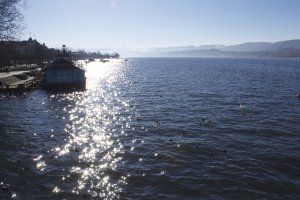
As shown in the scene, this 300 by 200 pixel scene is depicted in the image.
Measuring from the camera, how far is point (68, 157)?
76.8ft

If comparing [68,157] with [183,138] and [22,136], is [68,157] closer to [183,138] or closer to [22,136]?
[22,136]

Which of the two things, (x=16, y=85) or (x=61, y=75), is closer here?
(x=16, y=85)

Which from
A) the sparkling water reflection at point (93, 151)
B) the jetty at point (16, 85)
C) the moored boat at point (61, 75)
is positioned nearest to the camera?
the sparkling water reflection at point (93, 151)

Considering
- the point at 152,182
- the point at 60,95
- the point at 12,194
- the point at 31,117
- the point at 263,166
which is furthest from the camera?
the point at 60,95

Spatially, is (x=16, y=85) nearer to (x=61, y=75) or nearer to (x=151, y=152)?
(x=61, y=75)

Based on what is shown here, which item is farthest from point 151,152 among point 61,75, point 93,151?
point 61,75

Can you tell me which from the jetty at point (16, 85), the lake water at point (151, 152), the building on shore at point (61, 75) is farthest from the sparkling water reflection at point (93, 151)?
the building on shore at point (61, 75)

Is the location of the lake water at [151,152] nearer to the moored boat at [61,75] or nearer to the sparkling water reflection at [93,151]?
the sparkling water reflection at [93,151]

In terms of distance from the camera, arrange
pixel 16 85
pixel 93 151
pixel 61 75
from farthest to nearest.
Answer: pixel 61 75 < pixel 16 85 < pixel 93 151

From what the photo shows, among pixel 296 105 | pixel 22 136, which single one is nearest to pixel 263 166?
pixel 22 136

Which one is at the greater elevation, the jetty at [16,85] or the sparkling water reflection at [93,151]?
the jetty at [16,85]

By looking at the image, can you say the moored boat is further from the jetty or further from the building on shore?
the jetty

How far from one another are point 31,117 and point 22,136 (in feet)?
30.9

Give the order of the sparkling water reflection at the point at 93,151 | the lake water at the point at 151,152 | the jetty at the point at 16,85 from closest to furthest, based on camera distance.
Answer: the lake water at the point at 151,152, the sparkling water reflection at the point at 93,151, the jetty at the point at 16,85
